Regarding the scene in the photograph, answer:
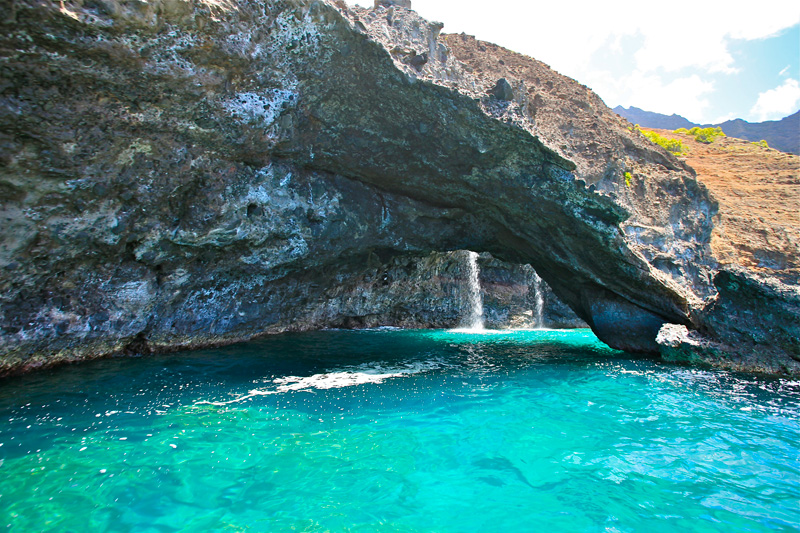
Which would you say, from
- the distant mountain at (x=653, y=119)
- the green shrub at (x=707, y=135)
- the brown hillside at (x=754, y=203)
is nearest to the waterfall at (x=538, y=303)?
the brown hillside at (x=754, y=203)

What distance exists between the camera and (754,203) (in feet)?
87.7

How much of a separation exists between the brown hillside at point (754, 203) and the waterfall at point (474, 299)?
12.9 meters

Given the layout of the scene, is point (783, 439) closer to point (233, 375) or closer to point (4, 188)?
point (233, 375)

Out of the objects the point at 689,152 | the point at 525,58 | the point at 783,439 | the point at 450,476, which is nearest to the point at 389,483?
the point at 450,476

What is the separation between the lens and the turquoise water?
407 cm

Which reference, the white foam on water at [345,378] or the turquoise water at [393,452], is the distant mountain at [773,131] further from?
the turquoise water at [393,452]

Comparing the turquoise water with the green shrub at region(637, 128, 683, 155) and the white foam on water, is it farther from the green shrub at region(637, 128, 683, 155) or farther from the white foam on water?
the green shrub at region(637, 128, 683, 155)

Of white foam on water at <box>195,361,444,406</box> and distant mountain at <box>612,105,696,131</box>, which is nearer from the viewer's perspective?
white foam on water at <box>195,361,444,406</box>

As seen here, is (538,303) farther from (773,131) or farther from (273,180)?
(773,131)

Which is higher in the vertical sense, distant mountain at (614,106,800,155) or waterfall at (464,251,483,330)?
distant mountain at (614,106,800,155)

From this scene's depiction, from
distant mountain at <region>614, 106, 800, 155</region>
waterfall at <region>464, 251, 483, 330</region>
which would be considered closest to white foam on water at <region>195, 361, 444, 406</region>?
waterfall at <region>464, 251, 483, 330</region>

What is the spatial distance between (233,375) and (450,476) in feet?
21.9

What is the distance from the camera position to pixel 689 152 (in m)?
36.2

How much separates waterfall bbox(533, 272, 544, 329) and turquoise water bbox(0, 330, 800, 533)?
15.9 metres
